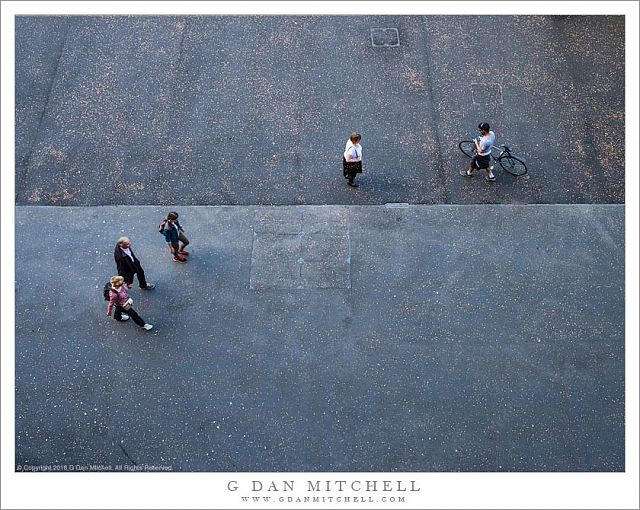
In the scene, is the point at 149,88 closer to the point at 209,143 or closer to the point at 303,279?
the point at 209,143

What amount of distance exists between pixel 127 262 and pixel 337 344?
3405 millimetres

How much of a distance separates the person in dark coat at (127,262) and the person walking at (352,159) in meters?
3.85

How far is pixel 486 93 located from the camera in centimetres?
1189

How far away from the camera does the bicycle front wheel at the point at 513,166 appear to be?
10.7 m

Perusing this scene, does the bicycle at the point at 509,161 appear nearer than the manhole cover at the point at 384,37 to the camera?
Yes

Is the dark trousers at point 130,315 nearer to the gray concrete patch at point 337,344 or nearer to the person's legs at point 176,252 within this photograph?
the gray concrete patch at point 337,344

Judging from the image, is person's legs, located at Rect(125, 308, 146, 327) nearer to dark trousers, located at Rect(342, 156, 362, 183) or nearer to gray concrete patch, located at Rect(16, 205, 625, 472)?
gray concrete patch, located at Rect(16, 205, 625, 472)

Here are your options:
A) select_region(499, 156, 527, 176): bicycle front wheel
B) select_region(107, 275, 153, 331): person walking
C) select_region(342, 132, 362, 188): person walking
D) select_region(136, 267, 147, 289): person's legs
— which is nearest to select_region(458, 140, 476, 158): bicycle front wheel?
select_region(499, 156, 527, 176): bicycle front wheel

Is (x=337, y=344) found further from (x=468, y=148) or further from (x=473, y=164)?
(x=468, y=148)

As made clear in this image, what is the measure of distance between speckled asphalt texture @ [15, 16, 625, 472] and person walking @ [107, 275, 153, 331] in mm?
262

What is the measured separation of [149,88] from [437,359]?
26.0 ft

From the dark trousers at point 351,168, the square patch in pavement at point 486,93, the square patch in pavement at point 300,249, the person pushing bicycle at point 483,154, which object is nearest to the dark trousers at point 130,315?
the square patch in pavement at point 300,249

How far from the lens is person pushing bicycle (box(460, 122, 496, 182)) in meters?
9.94

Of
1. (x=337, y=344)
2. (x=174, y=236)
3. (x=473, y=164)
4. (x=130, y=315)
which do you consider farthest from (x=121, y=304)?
(x=473, y=164)
